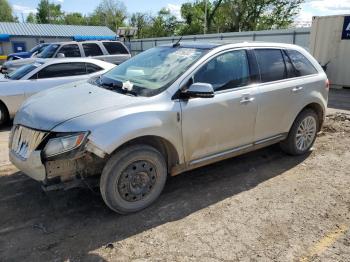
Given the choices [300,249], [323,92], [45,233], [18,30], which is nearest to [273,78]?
[323,92]

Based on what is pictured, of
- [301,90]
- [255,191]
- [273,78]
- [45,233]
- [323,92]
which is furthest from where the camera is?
[323,92]

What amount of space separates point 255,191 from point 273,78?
1579 mm

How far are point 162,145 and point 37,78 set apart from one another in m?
5.17

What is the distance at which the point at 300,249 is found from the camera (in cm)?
318

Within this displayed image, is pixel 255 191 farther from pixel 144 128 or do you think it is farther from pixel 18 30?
pixel 18 30

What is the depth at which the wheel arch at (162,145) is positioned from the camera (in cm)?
356

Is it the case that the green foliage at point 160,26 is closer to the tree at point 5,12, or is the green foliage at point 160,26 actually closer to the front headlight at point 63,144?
the tree at point 5,12

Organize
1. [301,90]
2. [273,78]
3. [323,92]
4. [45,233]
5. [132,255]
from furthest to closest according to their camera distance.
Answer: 1. [323,92]
2. [301,90]
3. [273,78]
4. [45,233]
5. [132,255]

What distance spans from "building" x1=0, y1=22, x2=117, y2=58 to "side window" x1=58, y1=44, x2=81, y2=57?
26.7m

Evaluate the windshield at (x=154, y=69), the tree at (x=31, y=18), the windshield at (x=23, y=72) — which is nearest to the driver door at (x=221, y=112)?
the windshield at (x=154, y=69)

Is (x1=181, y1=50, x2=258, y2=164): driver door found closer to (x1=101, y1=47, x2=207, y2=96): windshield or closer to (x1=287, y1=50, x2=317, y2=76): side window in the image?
(x1=101, y1=47, x2=207, y2=96): windshield

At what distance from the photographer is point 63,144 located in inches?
127

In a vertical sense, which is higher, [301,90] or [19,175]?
[301,90]

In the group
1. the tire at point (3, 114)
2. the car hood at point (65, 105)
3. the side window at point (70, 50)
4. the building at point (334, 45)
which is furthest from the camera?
the building at point (334, 45)
